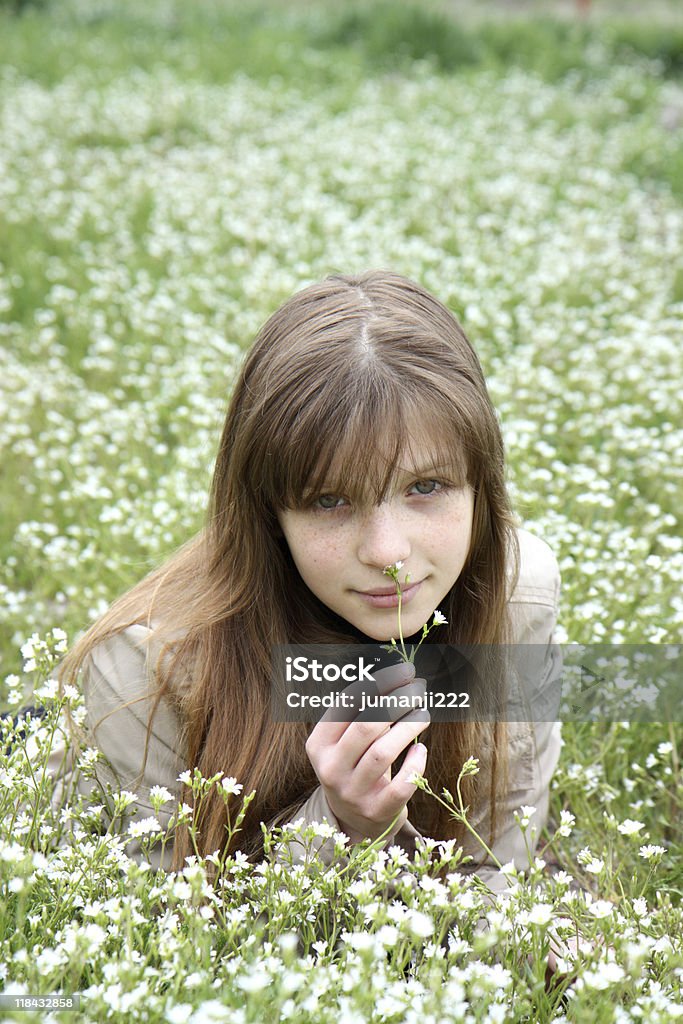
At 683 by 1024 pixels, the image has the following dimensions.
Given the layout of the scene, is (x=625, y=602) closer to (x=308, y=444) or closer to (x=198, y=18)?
(x=308, y=444)

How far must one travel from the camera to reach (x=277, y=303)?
5672mm

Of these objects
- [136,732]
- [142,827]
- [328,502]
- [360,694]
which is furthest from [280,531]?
[142,827]

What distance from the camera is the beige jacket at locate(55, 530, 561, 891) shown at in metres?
2.52

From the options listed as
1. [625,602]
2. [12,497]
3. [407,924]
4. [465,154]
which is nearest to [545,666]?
[625,602]

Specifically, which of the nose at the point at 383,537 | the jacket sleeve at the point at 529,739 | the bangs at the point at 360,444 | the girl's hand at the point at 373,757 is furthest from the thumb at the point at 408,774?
the jacket sleeve at the point at 529,739

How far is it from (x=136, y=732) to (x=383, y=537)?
32.7 inches

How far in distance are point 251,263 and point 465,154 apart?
2429mm

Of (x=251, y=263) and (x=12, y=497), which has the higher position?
(x=251, y=263)

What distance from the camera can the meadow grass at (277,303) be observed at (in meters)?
1.82

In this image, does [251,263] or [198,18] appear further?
[198,18]

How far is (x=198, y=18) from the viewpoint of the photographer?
43.5 ft

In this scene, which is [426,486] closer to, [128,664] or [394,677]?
[394,677]

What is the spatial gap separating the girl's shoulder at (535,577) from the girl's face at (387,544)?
1.59 feet

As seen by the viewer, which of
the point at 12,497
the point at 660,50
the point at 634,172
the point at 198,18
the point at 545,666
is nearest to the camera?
the point at 545,666
